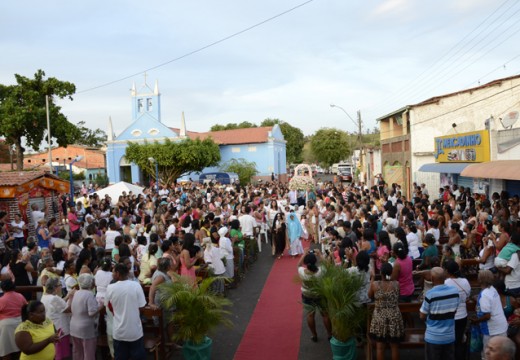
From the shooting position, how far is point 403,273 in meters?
7.12

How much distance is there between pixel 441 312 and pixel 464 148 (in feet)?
48.0

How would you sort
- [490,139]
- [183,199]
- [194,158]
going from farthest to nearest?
1. [194,158]
2. [183,199]
3. [490,139]

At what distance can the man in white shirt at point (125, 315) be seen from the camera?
18.7 ft

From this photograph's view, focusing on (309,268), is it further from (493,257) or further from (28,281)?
(28,281)

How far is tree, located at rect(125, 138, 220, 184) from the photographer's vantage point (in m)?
38.7

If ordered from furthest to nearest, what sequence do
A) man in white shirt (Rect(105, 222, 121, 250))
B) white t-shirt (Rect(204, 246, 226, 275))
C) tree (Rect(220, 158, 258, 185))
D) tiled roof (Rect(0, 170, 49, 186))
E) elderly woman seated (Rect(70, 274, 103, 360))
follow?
tree (Rect(220, 158, 258, 185))
tiled roof (Rect(0, 170, 49, 186))
man in white shirt (Rect(105, 222, 121, 250))
white t-shirt (Rect(204, 246, 226, 275))
elderly woman seated (Rect(70, 274, 103, 360))

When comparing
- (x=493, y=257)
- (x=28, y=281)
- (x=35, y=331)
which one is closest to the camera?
(x=35, y=331)

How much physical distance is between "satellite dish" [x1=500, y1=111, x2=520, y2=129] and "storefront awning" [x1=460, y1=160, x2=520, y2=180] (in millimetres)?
2152

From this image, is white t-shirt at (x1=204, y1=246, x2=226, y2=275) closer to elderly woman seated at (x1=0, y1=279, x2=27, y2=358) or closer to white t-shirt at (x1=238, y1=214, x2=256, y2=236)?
white t-shirt at (x1=238, y1=214, x2=256, y2=236)

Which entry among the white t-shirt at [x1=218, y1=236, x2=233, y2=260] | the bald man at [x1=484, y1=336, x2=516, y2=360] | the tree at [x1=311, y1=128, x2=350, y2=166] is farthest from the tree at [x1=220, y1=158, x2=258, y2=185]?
the bald man at [x1=484, y1=336, x2=516, y2=360]

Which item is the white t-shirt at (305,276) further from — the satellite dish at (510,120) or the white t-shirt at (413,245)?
the satellite dish at (510,120)

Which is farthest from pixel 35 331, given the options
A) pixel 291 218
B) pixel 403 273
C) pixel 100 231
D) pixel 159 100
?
pixel 159 100

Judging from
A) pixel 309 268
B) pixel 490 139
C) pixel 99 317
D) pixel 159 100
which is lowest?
pixel 99 317

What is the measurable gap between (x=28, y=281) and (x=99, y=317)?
7.84 feet
